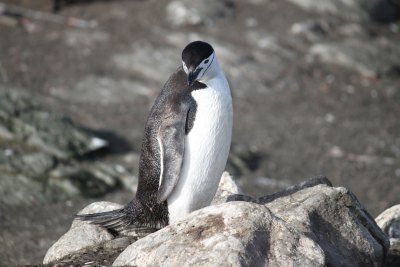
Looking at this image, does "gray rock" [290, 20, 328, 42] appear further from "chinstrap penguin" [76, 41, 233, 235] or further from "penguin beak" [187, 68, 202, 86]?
"penguin beak" [187, 68, 202, 86]

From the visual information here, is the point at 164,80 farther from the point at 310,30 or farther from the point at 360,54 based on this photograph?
the point at 360,54

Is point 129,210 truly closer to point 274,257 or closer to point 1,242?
point 274,257

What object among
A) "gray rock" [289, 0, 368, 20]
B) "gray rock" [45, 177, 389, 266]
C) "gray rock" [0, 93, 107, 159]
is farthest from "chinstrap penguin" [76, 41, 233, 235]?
"gray rock" [289, 0, 368, 20]

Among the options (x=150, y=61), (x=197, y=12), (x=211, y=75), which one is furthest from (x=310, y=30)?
(x=211, y=75)

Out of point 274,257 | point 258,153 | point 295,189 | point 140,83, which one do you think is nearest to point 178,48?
point 140,83

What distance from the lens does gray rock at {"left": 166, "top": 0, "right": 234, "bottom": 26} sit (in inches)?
485

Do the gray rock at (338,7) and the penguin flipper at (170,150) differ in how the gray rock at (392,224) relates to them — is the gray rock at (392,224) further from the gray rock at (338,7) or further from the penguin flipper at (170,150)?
the gray rock at (338,7)

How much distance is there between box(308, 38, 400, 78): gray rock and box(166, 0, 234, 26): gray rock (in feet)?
6.05

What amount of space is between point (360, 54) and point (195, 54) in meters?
8.07

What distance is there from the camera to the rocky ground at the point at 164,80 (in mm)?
7879

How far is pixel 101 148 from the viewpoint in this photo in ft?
28.4

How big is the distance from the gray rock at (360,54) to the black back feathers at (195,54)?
771 centimetres

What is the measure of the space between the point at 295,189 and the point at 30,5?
361 inches

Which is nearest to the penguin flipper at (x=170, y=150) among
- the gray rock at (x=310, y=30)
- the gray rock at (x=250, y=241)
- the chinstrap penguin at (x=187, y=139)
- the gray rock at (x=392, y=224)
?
the chinstrap penguin at (x=187, y=139)
